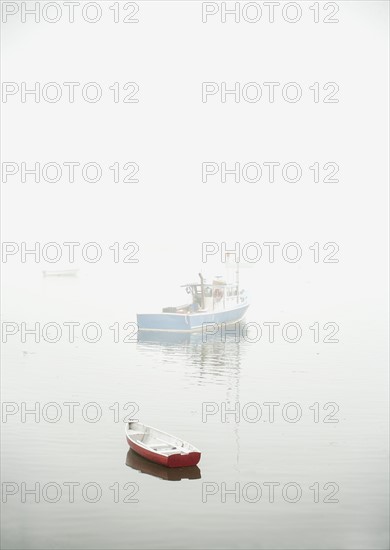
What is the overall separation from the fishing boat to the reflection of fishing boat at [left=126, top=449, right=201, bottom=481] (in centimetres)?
2911

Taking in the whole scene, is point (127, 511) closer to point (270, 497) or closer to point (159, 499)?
point (159, 499)

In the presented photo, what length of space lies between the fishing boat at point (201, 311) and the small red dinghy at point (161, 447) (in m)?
27.4

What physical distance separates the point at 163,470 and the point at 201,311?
3329 centimetres

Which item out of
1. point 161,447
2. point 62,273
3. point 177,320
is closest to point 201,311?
point 177,320

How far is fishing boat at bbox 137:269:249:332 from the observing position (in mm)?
54719

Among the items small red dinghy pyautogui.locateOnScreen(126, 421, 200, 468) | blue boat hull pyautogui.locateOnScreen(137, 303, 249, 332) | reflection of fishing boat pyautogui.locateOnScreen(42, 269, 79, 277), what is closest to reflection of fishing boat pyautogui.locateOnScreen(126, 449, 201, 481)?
small red dinghy pyautogui.locateOnScreen(126, 421, 200, 468)

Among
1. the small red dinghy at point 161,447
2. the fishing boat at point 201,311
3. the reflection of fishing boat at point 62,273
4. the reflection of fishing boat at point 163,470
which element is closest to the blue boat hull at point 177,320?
the fishing boat at point 201,311

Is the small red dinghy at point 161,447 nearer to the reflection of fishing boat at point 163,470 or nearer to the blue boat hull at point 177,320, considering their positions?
the reflection of fishing boat at point 163,470

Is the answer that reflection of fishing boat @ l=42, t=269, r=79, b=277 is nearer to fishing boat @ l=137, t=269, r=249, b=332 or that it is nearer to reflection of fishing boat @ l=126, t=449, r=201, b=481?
fishing boat @ l=137, t=269, r=249, b=332

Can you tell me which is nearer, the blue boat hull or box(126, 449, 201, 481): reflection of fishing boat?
box(126, 449, 201, 481): reflection of fishing boat

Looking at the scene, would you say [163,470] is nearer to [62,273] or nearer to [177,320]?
[177,320]

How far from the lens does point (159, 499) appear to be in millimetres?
22219

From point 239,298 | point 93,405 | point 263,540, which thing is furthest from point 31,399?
point 239,298

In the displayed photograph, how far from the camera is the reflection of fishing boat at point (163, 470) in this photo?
23938 mm
